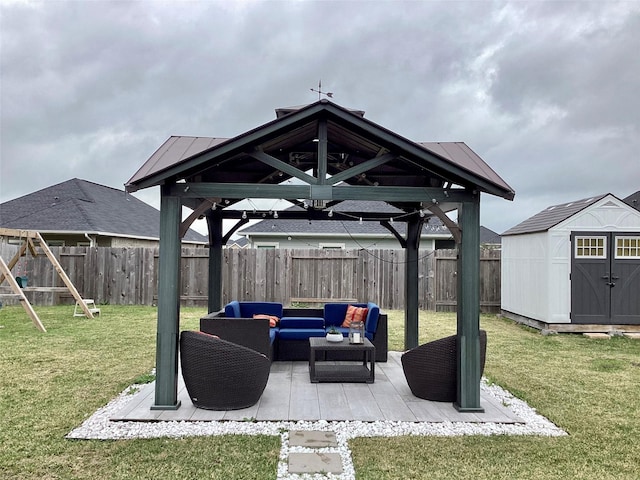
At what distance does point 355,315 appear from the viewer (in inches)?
298

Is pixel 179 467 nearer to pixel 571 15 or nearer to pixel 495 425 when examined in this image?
pixel 495 425

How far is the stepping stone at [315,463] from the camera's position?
3381 millimetres

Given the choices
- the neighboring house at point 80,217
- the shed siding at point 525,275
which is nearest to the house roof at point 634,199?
the shed siding at point 525,275

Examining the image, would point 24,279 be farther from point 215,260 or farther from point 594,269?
point 594,269

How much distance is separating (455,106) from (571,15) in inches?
154

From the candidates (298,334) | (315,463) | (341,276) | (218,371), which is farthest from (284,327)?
(341,276)

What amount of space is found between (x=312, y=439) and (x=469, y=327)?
2.02 metres

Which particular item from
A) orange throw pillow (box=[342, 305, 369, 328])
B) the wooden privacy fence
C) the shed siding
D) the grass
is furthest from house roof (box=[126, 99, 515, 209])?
the wooden privacy fence

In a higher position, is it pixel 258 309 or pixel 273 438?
pixel 258 309

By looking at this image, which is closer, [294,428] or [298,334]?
[294,428]

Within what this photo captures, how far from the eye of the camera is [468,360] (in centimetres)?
477

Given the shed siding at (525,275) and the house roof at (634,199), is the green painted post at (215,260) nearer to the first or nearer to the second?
the shed siding at (525,275)

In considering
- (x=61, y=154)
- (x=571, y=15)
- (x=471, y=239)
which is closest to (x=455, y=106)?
(x=571, y=15)

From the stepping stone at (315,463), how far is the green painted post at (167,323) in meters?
1.71
